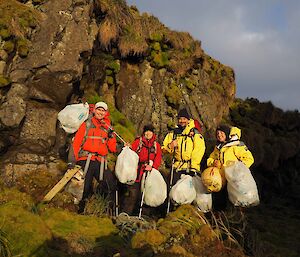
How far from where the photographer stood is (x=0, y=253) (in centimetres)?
457

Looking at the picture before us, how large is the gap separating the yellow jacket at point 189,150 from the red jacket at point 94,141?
4.90 ft

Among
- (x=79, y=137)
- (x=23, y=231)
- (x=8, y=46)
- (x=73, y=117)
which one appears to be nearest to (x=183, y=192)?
(x=79, y=137)

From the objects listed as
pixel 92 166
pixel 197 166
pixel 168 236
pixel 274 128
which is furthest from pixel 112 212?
pixel 274 128

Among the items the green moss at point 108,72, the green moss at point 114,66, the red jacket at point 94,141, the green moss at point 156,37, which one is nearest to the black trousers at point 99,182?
the red jacket at point 94,141

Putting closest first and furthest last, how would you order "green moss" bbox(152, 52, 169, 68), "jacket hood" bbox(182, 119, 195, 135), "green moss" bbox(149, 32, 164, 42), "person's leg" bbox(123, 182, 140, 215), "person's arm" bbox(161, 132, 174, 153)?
1. "jacket hood" bbox(182, 119, 195, 135)
2. "person's arm" bbox(161, 132, 174, 153)
3. "person's leg" bbox(123, 182, 140, 215)
4. "green moss" bbox(152, 52, 169, 68)
5. "green moss" bbox(149, 32, 164, 42)

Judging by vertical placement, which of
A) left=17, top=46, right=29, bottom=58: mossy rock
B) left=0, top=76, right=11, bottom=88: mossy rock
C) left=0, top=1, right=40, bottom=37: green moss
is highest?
left=0, top=1, right=40, bottom=37: green moss

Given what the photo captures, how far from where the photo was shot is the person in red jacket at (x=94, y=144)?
8148mm

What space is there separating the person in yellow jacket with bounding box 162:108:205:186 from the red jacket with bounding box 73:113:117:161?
1.46m

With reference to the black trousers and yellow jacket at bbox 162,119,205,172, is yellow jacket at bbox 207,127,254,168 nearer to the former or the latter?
yellow jacket at bbox 162,119,205,172

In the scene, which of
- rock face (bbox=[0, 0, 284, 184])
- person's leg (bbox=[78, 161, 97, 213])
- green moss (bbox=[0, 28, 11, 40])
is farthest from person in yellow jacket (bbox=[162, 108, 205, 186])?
green moss (bbox=[0, 28, 11, 40])

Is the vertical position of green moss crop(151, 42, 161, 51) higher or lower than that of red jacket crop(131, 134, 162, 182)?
higher

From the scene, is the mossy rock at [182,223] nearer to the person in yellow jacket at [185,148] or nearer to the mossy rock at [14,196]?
the person in yellow jacket at [185,148]

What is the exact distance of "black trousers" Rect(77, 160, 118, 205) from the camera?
824 centimetres

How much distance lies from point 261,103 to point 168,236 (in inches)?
716
